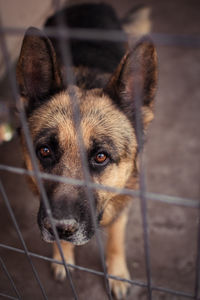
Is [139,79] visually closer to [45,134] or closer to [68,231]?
[45,134]

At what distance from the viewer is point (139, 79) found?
155cm

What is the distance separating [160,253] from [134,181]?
75cm

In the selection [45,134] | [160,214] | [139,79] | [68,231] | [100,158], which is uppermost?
[139,79]

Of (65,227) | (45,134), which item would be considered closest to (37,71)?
(45,134)

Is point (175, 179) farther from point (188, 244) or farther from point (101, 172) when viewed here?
point (101, 172)

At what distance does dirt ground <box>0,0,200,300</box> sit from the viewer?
7.24ft

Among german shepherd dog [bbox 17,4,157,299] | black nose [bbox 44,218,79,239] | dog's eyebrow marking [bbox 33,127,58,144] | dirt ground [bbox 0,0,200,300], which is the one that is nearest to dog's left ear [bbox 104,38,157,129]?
german shepherd dog [bbox 17,4,157,299]

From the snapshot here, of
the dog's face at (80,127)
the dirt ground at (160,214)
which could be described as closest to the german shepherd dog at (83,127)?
the dog's face at (80,127)

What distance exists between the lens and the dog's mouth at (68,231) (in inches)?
58.2

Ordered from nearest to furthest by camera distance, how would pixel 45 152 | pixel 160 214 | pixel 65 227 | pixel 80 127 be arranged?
pixel 65 227 < pixel 80 127 < pixel 45 152 < pixel 160 214

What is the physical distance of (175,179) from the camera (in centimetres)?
285

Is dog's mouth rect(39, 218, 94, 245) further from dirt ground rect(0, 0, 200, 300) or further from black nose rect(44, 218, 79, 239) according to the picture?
dirt ground rect(0, 0, 200, 300)

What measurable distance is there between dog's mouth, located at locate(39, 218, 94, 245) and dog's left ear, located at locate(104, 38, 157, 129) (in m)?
0.69

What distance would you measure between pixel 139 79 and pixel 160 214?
149 centimetres
